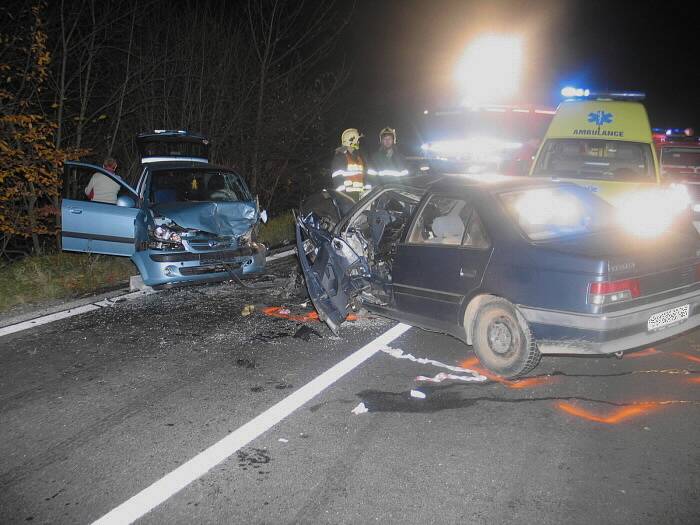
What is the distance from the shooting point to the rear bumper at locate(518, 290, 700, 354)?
4242mm

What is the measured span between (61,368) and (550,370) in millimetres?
4095

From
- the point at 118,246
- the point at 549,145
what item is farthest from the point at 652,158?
the point at 118,246

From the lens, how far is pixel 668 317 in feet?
15.1

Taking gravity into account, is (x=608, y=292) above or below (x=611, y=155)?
below

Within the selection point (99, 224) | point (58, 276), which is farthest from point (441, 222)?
point (58, 276)

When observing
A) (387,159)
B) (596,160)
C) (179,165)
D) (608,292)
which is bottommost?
(608,292)

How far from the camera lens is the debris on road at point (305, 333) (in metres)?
5.98

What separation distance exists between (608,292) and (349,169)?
618 centimetres

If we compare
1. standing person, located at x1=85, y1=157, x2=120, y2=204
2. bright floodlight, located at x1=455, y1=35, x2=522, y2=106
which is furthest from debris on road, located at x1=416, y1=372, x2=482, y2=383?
bright floodlight, located at x1=455, y1=35, x2=522, y2=106

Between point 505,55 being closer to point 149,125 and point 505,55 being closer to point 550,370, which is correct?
point 149,125

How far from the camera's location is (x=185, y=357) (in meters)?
5.43

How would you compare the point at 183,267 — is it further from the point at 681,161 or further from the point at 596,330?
the point at 681,161

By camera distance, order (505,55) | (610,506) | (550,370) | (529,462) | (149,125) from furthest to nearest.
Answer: (505,55), (149,125), (550,370), (529,462), (610,506)

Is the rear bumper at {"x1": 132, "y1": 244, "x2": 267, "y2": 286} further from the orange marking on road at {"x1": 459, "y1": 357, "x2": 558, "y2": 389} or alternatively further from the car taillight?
the car taillight
